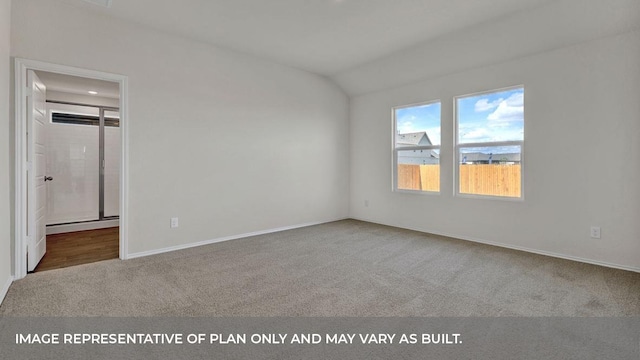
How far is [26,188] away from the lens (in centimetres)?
297

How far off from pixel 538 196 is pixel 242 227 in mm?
3956

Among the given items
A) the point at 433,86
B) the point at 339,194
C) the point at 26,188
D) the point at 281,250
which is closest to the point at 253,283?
the point at 281,250

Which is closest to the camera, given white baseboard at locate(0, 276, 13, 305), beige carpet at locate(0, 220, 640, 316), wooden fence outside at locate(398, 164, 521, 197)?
beige carpet at locate(0, 220, 640, 316)

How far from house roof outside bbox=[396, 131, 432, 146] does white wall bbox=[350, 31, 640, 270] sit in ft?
1.34

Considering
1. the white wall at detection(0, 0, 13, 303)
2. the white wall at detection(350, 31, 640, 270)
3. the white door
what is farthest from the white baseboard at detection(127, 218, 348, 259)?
the white wall at detection(350, 31, 640, 270)

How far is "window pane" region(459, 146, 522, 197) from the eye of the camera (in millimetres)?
3922

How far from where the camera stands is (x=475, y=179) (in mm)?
4301

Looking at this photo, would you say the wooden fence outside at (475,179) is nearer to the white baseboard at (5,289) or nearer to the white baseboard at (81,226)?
the white baseboard at (5,289)

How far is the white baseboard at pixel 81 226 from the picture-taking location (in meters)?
4.96

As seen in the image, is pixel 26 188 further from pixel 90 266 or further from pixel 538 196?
pixel 538 196

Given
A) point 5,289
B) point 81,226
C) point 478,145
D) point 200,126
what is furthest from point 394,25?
point 81,226

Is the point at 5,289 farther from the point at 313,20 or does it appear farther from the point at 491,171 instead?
the point at 491,171

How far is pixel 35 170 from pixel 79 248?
1.40 m

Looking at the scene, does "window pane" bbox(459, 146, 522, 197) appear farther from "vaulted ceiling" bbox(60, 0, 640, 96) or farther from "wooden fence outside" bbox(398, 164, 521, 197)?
"vaulted ceiling" bbox(60, 0, 640, 96)
